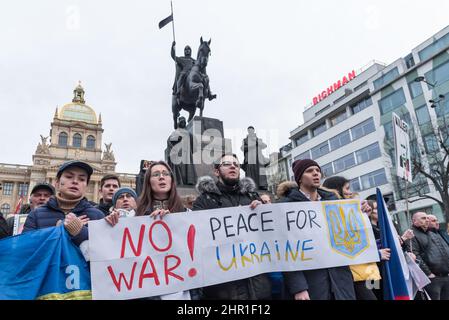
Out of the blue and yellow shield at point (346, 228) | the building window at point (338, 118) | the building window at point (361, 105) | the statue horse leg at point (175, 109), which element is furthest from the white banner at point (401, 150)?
the building window at point (338, 118)

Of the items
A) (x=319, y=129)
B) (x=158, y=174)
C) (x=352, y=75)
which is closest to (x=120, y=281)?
(x=158, y=174)

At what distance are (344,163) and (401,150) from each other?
36.0 metres

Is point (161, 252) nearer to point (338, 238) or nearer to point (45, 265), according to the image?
point (45, 265)

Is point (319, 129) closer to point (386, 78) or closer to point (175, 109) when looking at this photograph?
point (386, 78)

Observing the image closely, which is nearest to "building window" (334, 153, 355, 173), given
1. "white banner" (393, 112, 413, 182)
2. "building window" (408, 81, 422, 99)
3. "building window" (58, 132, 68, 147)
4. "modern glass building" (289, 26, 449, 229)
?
"modern glass building" (289, 26, 449, 229)

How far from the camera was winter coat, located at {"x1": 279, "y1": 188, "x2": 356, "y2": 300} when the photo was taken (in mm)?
2771

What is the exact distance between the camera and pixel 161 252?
108 inches

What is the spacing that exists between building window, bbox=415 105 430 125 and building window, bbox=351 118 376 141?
16.1 ft

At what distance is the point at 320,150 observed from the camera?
43.1 meters

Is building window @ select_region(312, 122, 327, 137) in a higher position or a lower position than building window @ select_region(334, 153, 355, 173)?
higher

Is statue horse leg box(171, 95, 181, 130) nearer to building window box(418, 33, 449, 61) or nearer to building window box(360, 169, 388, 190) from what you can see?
building window box(360, 169, 388, 190)

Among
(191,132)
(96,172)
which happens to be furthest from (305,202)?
(96,172)

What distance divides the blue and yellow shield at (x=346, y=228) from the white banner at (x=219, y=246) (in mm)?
10
